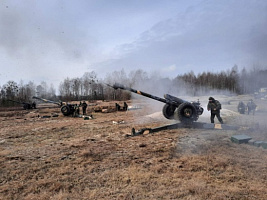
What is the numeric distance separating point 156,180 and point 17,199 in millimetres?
2393

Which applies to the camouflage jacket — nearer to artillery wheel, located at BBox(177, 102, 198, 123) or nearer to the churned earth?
artillery wheel, located at BBox(177, 102, 198, 123)

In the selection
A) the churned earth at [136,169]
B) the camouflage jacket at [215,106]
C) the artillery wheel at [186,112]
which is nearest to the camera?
the churned earth at [136,169]

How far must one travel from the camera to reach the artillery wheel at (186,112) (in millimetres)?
8641

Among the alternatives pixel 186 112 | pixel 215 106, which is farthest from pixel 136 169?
pixel 215 106

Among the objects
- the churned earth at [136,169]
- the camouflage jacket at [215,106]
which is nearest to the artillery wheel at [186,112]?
the camouflage jacket at [215,106]

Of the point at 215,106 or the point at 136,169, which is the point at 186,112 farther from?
the point at 136,169

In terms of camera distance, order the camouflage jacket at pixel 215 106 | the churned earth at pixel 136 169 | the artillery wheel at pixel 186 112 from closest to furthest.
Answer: the churned earth at pixel 136 169 → the artillery wheel at pixel 186 112 → the camouflage jacket at pixel 215 106

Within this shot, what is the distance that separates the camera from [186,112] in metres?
8.69

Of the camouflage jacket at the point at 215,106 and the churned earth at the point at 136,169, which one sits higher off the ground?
the camouflage jacket at the point at 215,106

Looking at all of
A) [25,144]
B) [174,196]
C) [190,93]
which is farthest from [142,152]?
[190,93]

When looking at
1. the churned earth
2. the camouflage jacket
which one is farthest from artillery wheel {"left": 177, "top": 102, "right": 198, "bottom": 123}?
the churned earth

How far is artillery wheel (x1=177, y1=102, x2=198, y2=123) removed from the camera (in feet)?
28.3

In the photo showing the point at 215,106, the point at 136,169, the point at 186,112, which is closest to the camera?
the point at 136,169

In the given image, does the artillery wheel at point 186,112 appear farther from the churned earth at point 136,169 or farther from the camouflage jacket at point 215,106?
the churned earth at point 136,169
